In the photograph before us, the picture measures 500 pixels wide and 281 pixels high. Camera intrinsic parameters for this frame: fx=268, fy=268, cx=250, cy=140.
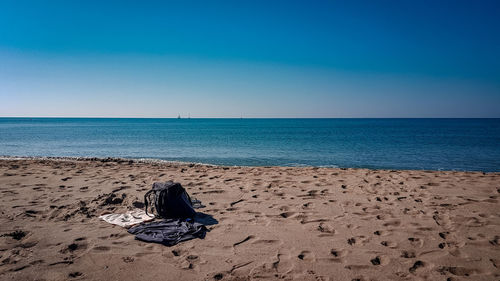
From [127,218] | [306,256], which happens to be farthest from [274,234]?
[127,218]

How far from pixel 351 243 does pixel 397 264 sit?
0.78 metres

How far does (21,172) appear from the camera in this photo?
9.98 m

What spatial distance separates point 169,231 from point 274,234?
6.34ft

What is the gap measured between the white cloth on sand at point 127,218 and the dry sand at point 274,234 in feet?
0.64

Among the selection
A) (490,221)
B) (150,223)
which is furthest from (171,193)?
(490,221)

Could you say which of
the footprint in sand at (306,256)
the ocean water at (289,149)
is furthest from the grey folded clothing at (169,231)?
the ocean water at (289,149)

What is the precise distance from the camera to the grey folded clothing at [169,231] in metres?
4.64

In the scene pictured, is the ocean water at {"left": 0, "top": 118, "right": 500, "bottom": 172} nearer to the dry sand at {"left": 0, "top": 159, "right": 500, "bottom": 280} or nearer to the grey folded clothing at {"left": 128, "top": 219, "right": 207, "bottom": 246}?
the dry sand at {"left": 0, "top": 159, "right": 500, "bottom": 280}

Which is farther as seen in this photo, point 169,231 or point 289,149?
point 289,149

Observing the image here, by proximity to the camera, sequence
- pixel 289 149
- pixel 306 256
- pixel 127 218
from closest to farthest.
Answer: pixel 306 256 < pixel 127 218 < pixel 289 149

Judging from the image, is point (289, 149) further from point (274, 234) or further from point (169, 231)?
point (169, 231)

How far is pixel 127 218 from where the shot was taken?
5.53 meters

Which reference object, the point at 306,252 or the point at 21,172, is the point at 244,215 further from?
the point at 21,172

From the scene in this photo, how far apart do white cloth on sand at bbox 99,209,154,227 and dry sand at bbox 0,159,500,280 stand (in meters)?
0.20
